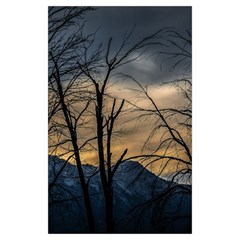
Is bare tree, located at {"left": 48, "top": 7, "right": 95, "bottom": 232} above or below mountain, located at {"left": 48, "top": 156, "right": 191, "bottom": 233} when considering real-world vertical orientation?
above

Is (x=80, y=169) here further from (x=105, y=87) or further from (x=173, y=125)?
(x=173, y=125)

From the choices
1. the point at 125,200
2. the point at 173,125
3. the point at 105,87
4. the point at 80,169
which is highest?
the point at 105,87

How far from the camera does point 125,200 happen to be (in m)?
3.15

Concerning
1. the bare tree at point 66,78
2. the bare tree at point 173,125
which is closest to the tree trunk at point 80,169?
the bare tree at point 66,78

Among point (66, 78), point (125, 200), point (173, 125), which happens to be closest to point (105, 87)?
point (66, 78)

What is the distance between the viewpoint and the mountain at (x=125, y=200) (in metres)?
2.99

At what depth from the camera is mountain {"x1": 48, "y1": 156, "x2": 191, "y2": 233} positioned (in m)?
2.99

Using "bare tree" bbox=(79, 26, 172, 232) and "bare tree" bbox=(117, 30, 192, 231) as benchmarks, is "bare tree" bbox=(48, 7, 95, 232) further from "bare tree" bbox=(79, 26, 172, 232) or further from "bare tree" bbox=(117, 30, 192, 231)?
"bare tree" bbox=(117, 30, 192, 231)

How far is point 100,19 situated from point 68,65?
0.43 m

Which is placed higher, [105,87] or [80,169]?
[105,87]

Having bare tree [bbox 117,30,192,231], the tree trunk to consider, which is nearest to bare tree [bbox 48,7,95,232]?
the tree trunk
